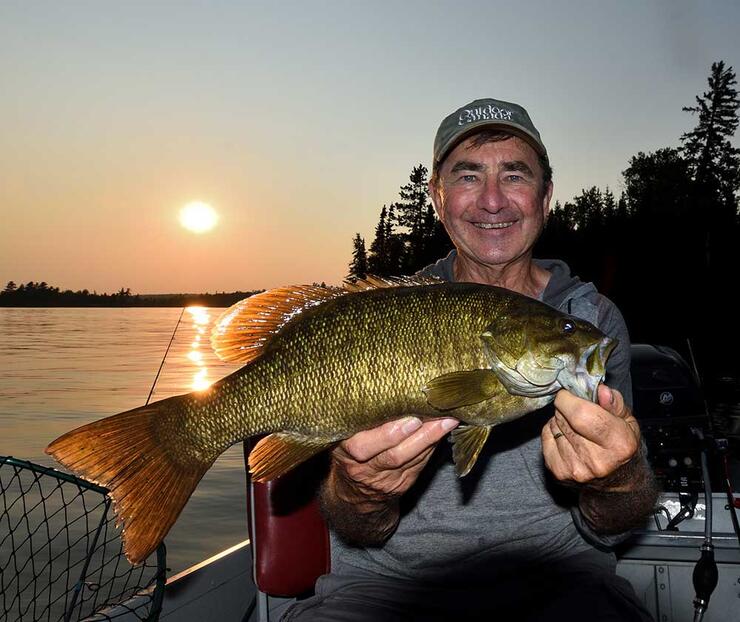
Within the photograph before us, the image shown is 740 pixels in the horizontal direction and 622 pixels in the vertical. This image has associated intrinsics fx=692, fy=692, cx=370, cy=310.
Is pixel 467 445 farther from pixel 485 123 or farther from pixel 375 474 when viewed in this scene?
pixel 485 123

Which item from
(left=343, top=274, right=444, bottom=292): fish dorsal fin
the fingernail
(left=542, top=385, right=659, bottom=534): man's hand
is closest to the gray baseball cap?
(left=343, top=274, right=444, bottom=292): fish dorsal fin

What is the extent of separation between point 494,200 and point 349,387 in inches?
74.0

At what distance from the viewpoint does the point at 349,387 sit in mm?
2467

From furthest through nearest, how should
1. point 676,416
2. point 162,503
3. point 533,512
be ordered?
point 676,416, point 533,512, point 162,503

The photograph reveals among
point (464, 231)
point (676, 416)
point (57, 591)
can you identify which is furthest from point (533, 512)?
point (57, 591)

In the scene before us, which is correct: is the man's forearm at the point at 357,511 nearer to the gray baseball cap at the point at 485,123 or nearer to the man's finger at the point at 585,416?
the man's finger at the point at 585,416

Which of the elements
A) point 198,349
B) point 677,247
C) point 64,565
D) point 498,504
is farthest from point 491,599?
point 677,247

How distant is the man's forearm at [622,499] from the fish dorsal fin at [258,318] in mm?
1395

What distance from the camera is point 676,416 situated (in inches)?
209

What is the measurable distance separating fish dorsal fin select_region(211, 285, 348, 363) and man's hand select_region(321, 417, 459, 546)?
1.75ft

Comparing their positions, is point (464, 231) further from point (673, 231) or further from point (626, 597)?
point (673, 231)

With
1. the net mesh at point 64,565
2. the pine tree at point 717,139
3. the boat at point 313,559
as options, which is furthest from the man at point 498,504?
the pine tree at point 717,139

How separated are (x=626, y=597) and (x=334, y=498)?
138 cm

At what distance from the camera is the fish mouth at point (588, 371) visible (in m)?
2.50
